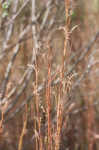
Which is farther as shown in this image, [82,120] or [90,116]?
[82,120]

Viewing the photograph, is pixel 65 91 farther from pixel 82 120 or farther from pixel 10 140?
pixel 82 120

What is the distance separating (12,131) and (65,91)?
1.13 metres

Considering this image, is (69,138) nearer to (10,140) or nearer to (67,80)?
(10,140)

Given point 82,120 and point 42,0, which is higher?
point 42,0

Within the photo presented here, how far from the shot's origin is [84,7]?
6.96 ft

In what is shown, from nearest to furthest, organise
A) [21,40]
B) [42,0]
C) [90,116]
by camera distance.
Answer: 1. [21,40]
2. [90,116]
3. [42,0]

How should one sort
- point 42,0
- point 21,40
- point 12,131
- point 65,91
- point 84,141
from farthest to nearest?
point 42,0 < point 84,141 < point 12,131 < point 21,40 < point 65,91

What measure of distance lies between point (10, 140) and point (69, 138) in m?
0.42

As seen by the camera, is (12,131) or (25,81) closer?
(25,81)

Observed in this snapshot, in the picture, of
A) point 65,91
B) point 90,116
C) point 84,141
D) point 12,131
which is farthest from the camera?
point 84,141

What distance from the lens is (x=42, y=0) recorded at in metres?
2.03

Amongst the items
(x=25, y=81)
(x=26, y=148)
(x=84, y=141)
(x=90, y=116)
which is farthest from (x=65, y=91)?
(x=84, y=141)

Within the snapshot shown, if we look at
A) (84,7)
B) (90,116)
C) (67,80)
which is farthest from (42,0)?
(67,80)

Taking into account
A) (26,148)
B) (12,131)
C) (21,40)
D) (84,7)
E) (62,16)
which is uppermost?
(84,7)
